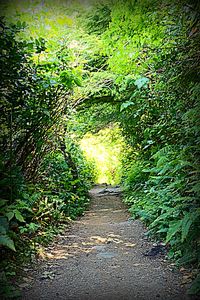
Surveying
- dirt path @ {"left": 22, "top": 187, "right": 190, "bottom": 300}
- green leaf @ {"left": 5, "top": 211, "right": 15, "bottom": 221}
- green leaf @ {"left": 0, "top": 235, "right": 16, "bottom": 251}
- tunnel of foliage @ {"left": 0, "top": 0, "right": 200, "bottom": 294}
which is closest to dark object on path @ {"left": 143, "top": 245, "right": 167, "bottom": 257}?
dirt path @ {"left": 22, "top": 187, "right": 190, "bottom": 300}

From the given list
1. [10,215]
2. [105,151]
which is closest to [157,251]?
[10,215]

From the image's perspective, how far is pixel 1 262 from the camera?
11.7 feet

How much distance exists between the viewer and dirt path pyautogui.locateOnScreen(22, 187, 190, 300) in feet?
10.5

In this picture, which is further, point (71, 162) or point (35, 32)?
point (71, 162)

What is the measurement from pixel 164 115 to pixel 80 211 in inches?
151

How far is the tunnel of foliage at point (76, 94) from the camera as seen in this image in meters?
3.75

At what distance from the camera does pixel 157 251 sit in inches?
175

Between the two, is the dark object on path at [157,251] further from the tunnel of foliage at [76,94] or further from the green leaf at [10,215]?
the green leaf at [10,215]

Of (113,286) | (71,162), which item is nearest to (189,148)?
Answer: (113,286)

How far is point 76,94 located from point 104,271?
4476mm

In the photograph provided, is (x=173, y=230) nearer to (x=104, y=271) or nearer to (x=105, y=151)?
(x=104, y=271)

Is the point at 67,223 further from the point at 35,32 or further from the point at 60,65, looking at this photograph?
the point at 35,32

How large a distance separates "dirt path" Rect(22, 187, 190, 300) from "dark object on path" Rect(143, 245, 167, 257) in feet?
0.24

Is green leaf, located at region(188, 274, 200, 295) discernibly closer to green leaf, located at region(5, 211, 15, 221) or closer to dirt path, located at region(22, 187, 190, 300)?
dirt path, located at region(22, 187, 190, 300)
